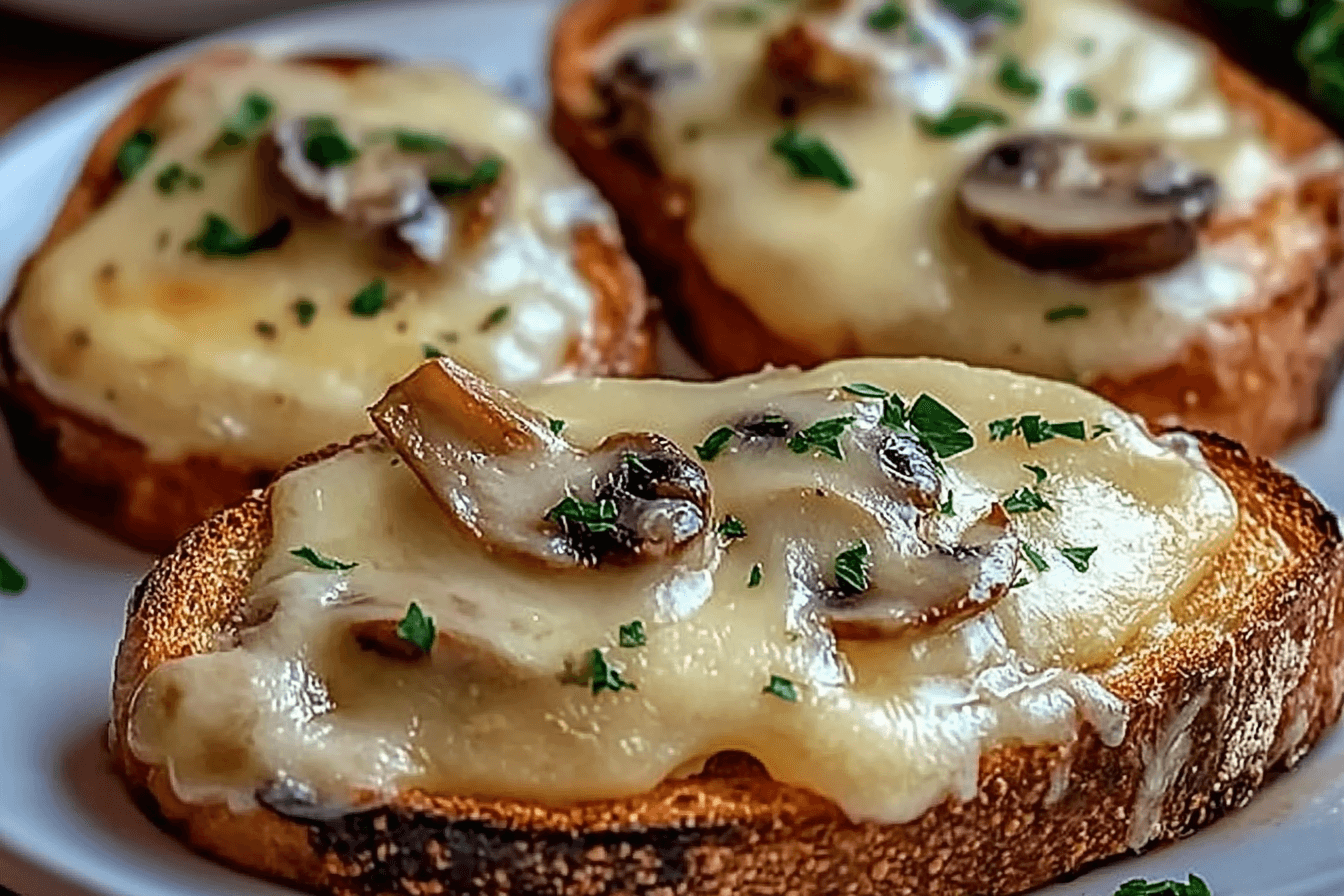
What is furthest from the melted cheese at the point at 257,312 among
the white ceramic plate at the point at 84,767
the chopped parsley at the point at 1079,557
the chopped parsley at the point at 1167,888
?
the chopped parsley at the point at 1167,888

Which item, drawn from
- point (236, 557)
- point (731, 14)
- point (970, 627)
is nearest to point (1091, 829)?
point (970, 627)

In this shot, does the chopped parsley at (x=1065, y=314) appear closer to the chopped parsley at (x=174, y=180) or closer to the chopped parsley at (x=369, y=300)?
the chopped parsley at (x=369, y=300)

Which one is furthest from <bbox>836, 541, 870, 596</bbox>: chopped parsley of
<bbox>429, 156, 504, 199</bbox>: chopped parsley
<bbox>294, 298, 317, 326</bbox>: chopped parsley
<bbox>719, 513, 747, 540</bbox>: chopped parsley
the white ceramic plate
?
<bbox>429, 156, 504, 199</bbox>: chopped parsley

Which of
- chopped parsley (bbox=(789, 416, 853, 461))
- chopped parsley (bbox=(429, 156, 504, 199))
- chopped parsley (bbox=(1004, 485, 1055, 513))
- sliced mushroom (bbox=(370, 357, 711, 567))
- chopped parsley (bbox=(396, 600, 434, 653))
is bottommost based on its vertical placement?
chopped parsley (bbox=(429, 156, 504, 199))

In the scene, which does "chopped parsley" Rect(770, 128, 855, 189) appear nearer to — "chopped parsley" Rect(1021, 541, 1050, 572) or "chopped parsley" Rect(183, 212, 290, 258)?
"chopped parsley" Rect(183, 212, 290, 258)

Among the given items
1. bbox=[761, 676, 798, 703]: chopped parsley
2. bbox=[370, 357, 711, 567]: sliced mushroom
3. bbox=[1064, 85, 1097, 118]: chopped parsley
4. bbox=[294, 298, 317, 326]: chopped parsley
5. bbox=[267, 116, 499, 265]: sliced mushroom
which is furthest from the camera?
bbox=[1064, 85, 1097, 118]: chopped parsley

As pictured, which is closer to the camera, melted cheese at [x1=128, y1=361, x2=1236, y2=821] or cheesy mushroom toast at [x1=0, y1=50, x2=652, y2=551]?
melted cheese at [x1=128, y1=361, x2=1236, y2=821]

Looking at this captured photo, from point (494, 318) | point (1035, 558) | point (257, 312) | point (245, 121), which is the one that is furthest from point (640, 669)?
point (245, 121)
